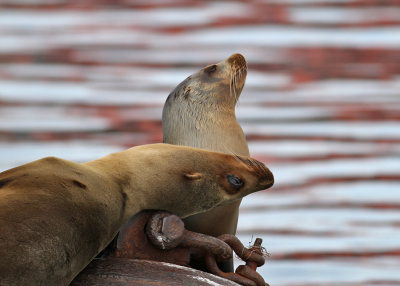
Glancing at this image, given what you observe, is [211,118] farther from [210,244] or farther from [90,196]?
[90,196]

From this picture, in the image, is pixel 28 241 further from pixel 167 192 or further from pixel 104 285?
pixel 167 192

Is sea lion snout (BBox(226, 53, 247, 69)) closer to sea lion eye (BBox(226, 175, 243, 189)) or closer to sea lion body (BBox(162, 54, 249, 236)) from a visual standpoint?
sea lion body (BBox(162, 54, 249, 236))

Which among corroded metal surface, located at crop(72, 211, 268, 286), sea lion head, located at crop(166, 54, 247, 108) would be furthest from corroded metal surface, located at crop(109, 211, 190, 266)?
sea lion head, located at crop(166, 54, 247, 108)

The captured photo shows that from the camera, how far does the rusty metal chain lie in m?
1.68

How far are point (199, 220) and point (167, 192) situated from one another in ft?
1.31

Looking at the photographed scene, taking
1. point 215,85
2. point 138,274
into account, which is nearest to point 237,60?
point 215,85

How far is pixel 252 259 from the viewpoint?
185 centimetres

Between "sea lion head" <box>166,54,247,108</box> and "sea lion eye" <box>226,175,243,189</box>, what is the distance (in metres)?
0.83

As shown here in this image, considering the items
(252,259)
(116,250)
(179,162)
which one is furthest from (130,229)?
(252,259)

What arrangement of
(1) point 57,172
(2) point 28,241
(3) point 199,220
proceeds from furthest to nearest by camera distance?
(3) point 199,220 → (1) point 57,172 → (2) point 28,241

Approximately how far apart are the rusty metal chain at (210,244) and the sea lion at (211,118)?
0.76 feet

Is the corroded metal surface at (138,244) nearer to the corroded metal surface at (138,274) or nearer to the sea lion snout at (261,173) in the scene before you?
the corroded metal surface at (138,274)

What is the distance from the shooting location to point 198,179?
1735 mm

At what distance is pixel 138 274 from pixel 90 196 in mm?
196
